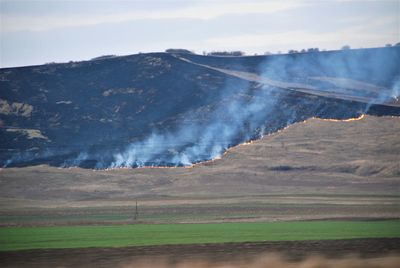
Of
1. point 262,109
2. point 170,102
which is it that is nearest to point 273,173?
point 262,109

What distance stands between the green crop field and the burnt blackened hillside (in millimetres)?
40392

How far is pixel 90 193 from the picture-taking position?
76188 mm

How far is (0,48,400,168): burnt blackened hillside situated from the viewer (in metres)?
88.9

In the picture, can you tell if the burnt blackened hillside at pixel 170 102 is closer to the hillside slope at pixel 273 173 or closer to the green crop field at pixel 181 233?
the hillside slope at pixel 273 173

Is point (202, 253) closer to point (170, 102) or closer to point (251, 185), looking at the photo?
point (251, 185)

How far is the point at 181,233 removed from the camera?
42.4m

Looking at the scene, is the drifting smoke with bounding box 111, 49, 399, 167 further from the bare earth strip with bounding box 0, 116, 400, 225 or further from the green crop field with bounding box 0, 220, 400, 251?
the green crop field with bounding box 0, 220, 400, 251

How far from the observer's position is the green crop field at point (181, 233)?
3816 cm

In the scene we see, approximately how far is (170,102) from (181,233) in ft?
186

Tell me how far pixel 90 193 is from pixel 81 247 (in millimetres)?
39939

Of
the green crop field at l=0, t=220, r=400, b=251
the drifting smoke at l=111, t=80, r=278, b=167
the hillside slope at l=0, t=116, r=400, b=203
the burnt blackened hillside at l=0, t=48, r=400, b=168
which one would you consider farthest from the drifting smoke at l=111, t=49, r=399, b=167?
the green crop field at l=0, t=220, r=400, b=251

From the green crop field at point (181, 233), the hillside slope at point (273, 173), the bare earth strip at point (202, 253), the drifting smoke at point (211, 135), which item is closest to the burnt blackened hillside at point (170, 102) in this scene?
the drifting smoke at point (211, 135)

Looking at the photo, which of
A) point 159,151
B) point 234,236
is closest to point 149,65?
point 159,151

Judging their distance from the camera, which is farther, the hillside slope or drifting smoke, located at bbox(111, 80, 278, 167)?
drifting smoke, located at bbox(111, 80, 278, 167)
